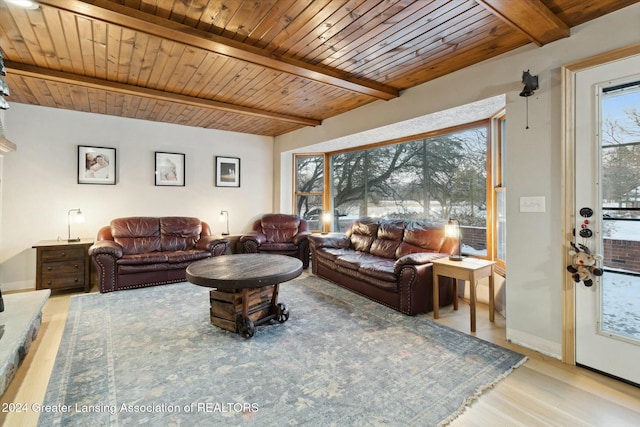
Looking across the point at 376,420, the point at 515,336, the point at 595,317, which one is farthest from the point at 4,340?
the point at 595,317

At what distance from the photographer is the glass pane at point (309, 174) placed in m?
6.05

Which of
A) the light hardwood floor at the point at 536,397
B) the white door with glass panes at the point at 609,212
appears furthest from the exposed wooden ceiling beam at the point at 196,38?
the light hardwood floor at the point at 536,397

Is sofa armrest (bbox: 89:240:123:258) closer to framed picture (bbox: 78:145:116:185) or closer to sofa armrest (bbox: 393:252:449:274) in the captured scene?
framed picture (bbox: 78:145:116:185)

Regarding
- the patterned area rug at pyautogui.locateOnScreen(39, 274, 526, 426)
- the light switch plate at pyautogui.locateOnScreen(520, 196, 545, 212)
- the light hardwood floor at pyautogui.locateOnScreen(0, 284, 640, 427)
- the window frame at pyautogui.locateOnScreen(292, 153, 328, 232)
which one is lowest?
the light hardwood floor at pyautogui.locateOnScreen(0, 284, 640, 427)

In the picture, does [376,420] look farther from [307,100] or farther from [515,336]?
[307,100]

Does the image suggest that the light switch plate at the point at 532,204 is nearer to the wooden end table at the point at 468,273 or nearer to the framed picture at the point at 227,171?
the wooden end table at the point at 468,273

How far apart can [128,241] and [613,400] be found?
18.0 feet

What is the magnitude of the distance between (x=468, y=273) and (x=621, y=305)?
1002 millimetres

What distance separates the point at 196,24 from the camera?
2.27m

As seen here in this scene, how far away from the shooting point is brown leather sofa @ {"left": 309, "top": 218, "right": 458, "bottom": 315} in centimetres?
312

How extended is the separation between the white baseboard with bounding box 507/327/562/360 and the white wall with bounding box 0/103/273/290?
15.9 ft

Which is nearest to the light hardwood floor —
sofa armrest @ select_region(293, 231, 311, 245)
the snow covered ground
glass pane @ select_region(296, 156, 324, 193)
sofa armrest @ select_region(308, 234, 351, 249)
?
the snow covered ground

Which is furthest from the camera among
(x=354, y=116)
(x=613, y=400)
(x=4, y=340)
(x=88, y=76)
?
(x=354, y=116)

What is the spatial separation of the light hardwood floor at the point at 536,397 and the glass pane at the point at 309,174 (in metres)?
4.34
